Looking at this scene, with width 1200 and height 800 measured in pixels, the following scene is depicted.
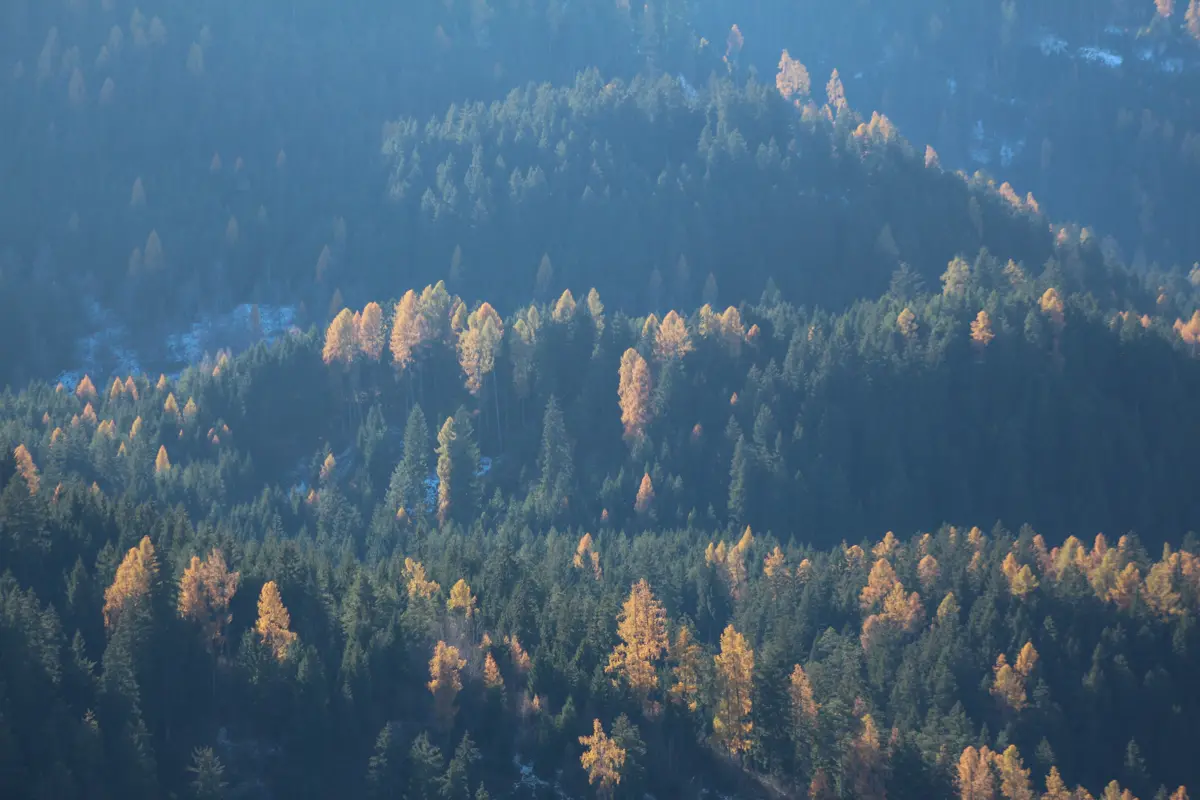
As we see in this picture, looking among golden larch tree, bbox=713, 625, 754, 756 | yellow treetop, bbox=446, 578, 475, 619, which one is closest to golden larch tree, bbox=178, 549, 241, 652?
yellow treetop, bbox=446, 578, 475, 619

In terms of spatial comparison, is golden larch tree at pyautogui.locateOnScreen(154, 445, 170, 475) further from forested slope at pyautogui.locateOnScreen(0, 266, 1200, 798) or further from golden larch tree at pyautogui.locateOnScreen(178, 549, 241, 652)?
golden larch tree at pyautogui.locateOnScreen(178, 549, 241, 652)

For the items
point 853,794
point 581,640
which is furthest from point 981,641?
point 581,640

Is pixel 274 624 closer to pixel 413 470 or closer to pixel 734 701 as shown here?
pixel 734 701

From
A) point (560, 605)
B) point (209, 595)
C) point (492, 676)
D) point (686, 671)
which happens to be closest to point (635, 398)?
point (560, 605)

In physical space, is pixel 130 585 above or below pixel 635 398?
below

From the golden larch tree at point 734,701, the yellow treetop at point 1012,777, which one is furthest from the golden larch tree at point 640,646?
the yellow treetop at point 1012,777

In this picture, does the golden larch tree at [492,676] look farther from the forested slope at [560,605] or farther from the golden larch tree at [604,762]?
the golden larch tree at [604,762]
